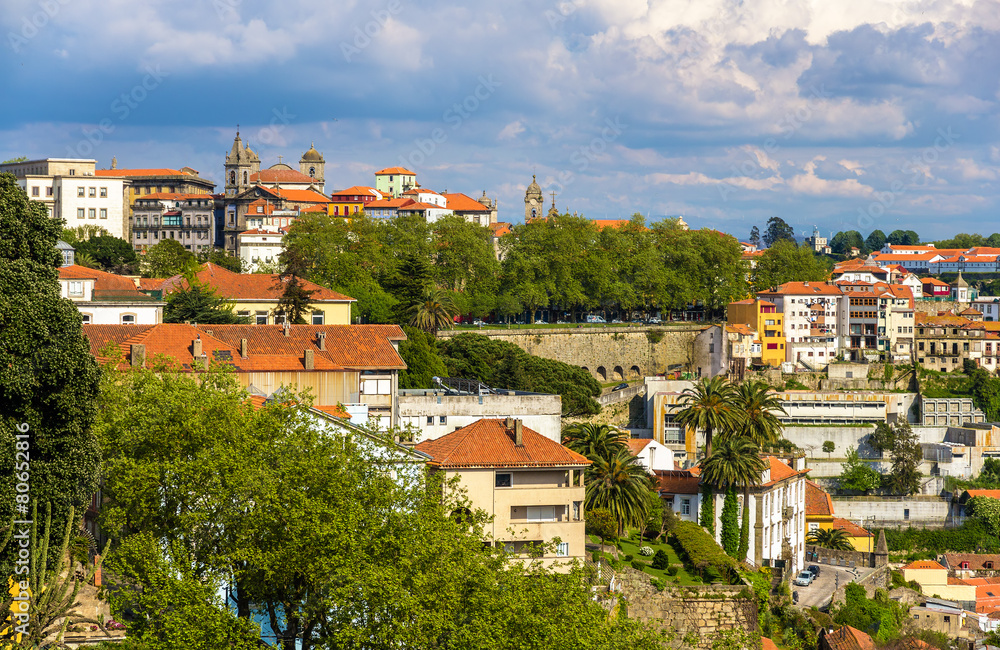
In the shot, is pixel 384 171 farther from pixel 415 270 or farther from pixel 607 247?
pixel 415 270

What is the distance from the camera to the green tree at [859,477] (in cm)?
8000

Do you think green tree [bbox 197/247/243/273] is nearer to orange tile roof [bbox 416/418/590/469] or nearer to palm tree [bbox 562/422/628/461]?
palm tree [bbox 562/422/628/461]

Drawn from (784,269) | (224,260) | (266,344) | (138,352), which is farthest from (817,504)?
(784,269)

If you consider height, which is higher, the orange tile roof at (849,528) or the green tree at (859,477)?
the green tree at (859,477)

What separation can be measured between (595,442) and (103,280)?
94.7ft

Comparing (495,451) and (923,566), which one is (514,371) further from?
(495,451)

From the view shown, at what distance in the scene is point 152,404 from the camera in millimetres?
28047


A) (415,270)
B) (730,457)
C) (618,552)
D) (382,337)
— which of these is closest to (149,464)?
(618,552)

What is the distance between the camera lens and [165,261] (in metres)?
90.3

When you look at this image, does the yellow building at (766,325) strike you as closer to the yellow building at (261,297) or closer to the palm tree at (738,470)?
the yellow building at (261,297)

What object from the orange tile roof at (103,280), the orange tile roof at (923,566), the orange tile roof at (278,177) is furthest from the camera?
the orange tile roof at (278,177)

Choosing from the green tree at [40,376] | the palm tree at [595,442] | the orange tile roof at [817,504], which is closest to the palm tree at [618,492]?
the palm tree at [595,442]

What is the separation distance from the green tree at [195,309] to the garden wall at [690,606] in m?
29.7

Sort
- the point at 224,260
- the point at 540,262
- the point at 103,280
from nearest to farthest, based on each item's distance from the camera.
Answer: the point at 103,280, the point at 224,260, the point at 540,262
